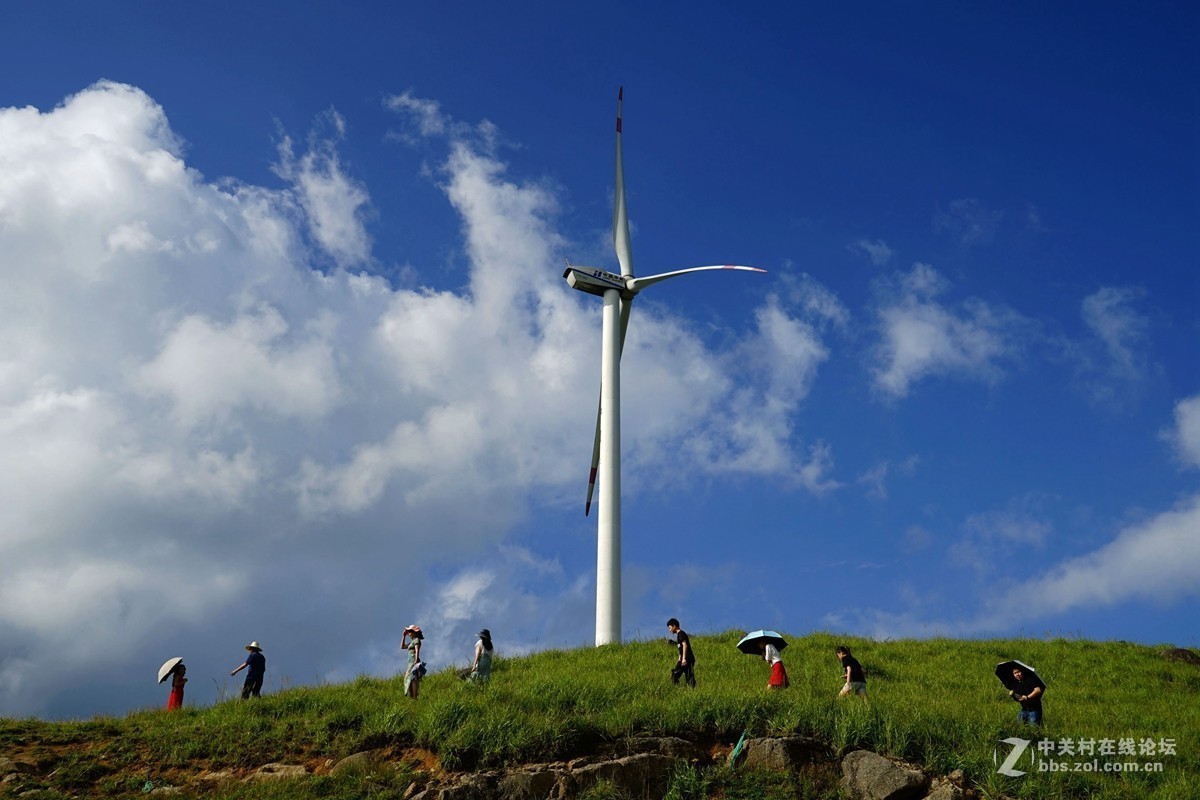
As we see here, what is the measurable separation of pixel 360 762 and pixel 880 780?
9830 mm

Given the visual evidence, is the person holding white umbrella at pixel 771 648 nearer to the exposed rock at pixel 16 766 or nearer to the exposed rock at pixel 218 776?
the exposed rock at pixel 218 776

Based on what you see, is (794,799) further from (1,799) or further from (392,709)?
(1,799)

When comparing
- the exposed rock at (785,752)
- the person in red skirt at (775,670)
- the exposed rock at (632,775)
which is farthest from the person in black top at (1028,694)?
the exposed rock at (632,775)

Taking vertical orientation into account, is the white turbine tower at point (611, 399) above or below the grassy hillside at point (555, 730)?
above

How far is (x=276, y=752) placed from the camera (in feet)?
63.7

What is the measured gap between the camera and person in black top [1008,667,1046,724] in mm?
19547

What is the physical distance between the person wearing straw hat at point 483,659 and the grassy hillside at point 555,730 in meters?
0.90

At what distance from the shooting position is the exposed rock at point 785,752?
708 inches

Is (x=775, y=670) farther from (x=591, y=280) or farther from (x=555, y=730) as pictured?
(x=591, y=280)

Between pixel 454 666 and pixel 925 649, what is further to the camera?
pixel 925 649

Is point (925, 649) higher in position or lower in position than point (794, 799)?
higher

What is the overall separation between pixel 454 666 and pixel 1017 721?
48.4 feet

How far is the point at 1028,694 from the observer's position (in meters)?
19.8

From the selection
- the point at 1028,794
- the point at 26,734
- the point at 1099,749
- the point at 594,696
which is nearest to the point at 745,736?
the point at 594,696
